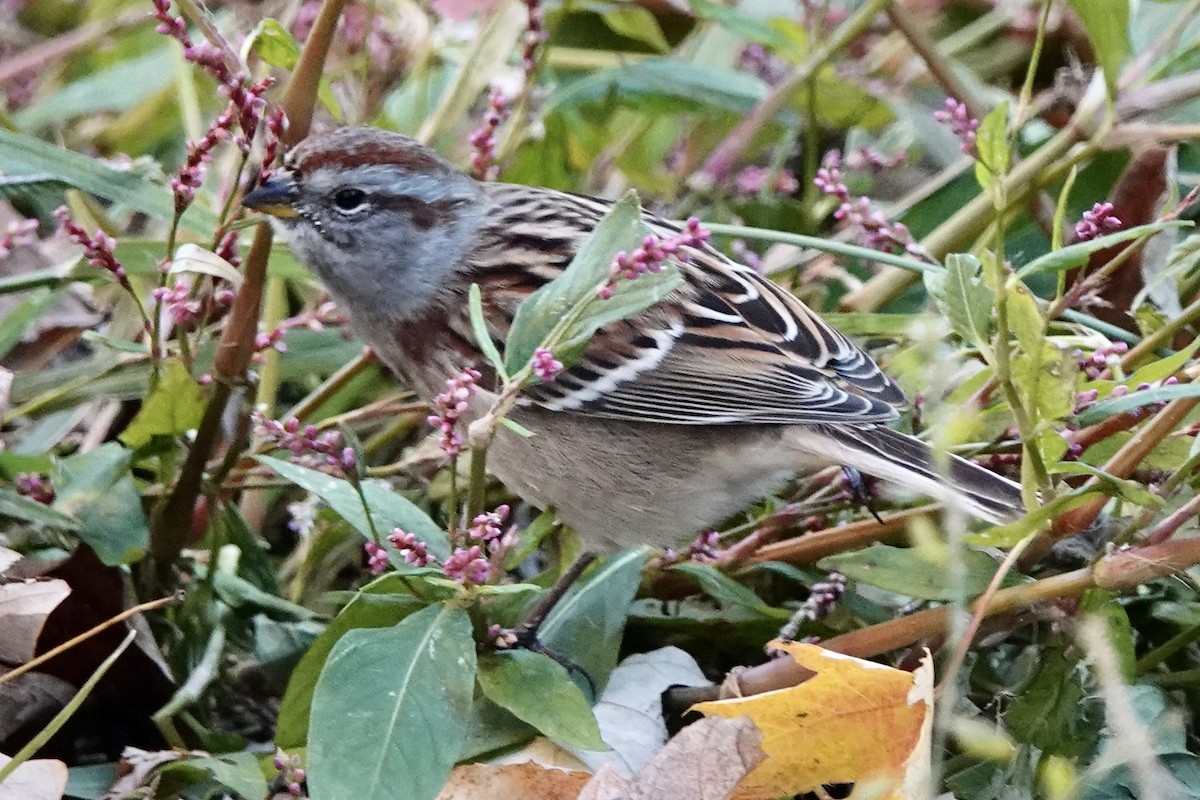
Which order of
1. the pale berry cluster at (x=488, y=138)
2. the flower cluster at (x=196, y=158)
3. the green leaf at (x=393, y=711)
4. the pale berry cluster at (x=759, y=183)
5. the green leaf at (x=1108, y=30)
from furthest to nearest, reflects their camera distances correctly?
the pale berry cluster at (x=759, y=183) → the pale berry cluster at (x=488, y=138) → the green leaf at (x=1108, y=30) → the flower cluster at (x=196, y=158) → the green leaf at (x=393, y=711)

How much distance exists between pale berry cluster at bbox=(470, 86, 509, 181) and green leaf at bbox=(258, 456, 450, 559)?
0.48 meters

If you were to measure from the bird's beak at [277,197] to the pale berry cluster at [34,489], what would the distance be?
1.16 feet

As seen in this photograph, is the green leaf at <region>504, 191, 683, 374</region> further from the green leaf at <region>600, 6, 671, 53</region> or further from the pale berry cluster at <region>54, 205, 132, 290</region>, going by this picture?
the green leaf at <region>600, 6, 671, 53</region>

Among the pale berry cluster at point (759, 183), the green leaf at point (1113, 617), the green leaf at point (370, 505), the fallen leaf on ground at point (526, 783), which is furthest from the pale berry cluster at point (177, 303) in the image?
the pale berry cluster at point (759, 183)

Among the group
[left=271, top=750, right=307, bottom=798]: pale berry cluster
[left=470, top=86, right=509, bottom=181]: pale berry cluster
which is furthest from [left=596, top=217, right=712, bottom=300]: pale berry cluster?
[left=470, top=86, right=509, bottom=181]: pale berry cluster

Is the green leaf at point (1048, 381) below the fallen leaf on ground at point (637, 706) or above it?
above

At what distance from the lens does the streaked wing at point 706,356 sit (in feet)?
5.20

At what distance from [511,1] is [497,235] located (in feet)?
1.73

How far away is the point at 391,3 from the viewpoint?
2.44 metres

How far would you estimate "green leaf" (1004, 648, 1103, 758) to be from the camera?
3.92ft

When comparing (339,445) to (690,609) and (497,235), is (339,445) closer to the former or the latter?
(497,235)

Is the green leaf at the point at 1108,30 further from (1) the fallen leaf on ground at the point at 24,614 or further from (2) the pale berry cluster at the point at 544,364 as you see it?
(1) the fallen leaf on ground at the point at 24,614

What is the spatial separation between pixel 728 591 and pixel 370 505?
354mm

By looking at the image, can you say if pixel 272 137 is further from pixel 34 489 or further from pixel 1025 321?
pixel 1025 321
